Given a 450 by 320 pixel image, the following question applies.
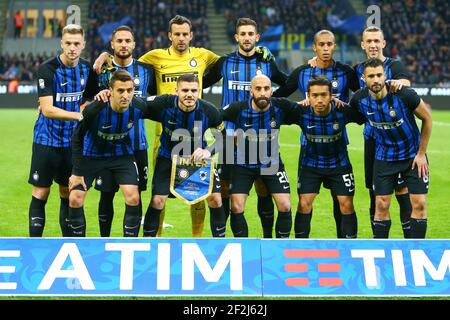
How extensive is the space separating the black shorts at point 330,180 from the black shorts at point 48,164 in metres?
2.27

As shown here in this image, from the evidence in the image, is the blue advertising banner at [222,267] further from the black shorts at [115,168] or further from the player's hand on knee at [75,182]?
the black shorts at [115,168]

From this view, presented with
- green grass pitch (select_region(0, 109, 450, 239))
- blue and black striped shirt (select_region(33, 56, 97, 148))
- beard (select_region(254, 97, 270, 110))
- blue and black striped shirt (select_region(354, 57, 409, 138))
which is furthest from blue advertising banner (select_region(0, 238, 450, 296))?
green grass pitch (select_region(0, 109, 450, 239))

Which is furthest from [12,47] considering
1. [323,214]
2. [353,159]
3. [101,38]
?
[323,214]

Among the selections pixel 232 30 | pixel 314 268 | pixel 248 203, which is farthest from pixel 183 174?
pixel 232 30

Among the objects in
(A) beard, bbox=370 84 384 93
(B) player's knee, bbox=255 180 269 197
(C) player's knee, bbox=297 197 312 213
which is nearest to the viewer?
(A) beard, bbox=370 84 384 93

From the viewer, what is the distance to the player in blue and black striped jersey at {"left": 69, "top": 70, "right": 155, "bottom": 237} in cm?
736

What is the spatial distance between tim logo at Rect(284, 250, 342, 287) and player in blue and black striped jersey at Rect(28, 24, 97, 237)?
2706 mm

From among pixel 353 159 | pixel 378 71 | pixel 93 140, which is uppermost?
pixel 378 71

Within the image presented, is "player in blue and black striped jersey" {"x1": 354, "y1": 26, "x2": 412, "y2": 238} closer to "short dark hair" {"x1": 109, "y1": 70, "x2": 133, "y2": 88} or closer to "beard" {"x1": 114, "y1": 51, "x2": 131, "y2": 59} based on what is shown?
"beard" {"x1": 114, "y1": 51, "x2": 131, "y2": 59}

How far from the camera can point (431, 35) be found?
3384 cm

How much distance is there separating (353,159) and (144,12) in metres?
21.1

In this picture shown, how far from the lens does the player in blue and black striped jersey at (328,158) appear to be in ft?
25.1

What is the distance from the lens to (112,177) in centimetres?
765
